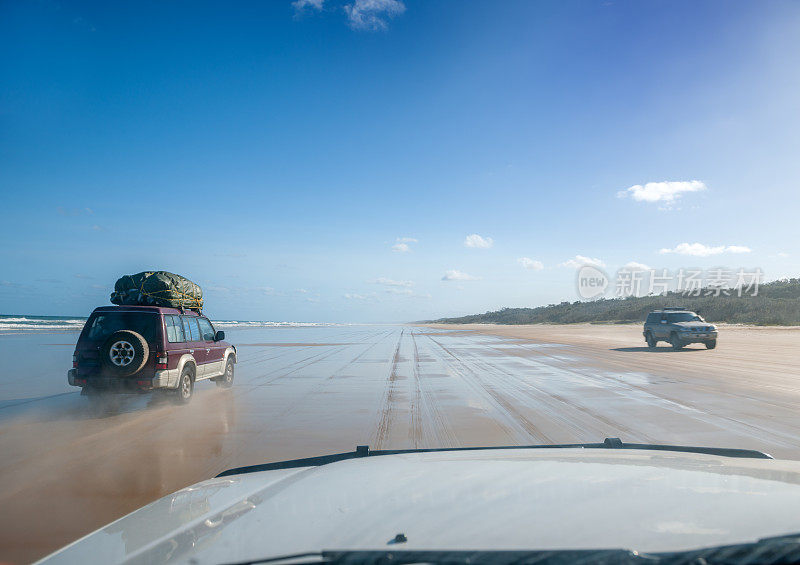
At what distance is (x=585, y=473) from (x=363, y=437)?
5.00m

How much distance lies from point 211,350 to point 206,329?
0.66 meters

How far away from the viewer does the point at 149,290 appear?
11219 millimetres

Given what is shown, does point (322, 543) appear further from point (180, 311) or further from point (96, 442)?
point (180, 311)

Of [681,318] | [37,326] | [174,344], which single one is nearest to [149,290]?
[174,344]

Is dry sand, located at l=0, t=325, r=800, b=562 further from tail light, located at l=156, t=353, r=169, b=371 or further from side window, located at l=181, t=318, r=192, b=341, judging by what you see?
side window, located at l=181, t=318, r=192, b=341

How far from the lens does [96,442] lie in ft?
24.4

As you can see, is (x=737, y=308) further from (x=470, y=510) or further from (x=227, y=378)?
(x=470, y=510)

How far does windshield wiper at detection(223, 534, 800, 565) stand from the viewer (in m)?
1.68

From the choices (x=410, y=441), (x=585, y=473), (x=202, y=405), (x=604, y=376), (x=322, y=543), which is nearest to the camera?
(x=322, y=543)

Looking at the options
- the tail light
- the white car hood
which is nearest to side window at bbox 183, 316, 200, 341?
the tail light

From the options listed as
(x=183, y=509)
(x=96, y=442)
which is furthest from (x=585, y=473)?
(x=96, y=442)

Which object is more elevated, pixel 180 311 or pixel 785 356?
pixel 180 311

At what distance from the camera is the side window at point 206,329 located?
40.9 ft

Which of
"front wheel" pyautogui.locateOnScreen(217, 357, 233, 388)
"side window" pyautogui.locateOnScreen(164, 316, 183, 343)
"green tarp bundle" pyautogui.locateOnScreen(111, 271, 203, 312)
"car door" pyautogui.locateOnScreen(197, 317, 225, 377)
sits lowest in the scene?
"front wheel" pyautogui.locateOnScreen(217, 357, 233, 388)
